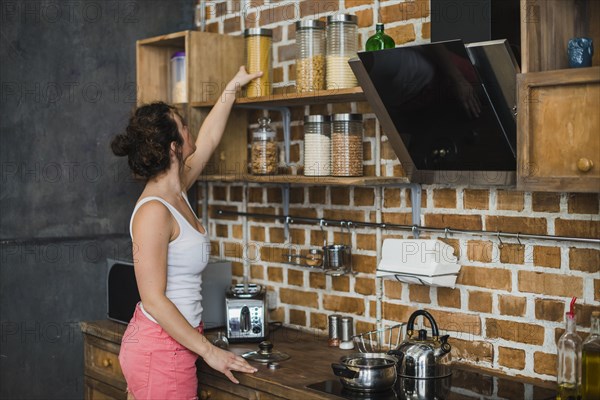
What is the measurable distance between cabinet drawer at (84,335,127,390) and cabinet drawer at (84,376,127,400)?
0.07ft

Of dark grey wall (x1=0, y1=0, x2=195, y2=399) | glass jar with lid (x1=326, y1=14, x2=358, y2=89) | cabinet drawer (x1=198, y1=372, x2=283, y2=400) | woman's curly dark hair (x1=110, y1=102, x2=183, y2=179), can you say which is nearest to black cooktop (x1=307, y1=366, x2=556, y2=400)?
cabinet drawer (x1=198, y1=372, x2=283, y2=400)

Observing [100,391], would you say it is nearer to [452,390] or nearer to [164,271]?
[164,271]

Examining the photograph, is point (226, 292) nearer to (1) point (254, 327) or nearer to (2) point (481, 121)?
(1) point (254, 327)

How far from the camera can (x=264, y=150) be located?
3154mm

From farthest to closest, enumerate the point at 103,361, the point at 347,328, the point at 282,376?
the point at 103,361
the point at 347,328
the point at 282,376

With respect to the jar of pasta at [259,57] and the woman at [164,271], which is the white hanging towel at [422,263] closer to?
the woman at [164,271]

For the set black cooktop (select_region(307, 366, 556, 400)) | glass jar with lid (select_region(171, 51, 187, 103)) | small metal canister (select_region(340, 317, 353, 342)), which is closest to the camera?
black cooktop (select_region(307, 366, 556, 400))

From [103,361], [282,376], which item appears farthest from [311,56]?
[103,361]

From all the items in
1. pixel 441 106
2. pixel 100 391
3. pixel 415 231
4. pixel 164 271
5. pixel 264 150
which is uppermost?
pixel 441 106

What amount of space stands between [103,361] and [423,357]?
1470 millimetres

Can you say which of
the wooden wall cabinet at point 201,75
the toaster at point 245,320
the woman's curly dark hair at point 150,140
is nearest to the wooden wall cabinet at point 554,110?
the woman's curly dark hair at point 150,140

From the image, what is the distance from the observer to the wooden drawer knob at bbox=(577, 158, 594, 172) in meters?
2.03

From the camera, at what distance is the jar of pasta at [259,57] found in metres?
3.14

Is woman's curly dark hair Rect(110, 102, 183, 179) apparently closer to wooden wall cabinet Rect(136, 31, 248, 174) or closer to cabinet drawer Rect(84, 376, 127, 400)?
wooden wall cabinet Rect(136, 31, 248, 174)
